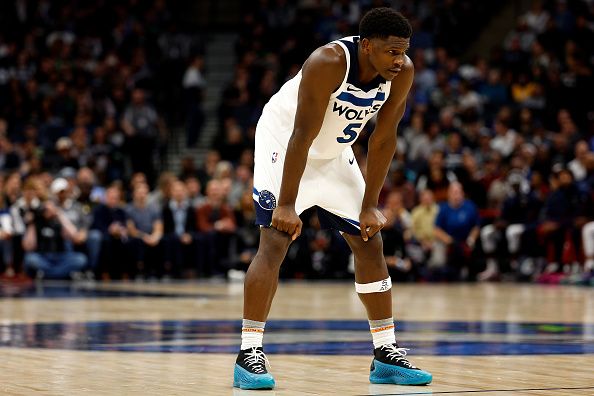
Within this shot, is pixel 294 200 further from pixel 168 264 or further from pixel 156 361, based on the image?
pixel 168 264

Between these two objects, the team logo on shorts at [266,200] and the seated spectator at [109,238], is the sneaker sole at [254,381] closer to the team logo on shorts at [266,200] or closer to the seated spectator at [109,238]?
the team logo on shorts at [266,200]

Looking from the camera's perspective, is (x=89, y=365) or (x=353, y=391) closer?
(x=353, y=391)

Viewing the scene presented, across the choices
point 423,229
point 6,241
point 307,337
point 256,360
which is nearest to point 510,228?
point 423,229

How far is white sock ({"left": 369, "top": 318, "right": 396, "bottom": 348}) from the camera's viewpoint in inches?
211

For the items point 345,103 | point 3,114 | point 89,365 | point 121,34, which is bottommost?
point 89,365

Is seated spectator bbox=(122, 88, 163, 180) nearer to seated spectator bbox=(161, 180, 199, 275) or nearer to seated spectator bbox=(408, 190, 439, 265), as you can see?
seated spectator bbox=(161, 180, 199, 275)

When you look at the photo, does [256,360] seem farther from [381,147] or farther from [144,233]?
[144,233]

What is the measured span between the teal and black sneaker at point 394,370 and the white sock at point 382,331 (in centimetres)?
5

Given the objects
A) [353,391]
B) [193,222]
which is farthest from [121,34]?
[353,391]

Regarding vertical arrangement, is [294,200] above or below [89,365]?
above

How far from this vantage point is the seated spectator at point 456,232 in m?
15.7

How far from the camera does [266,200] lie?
528 cm

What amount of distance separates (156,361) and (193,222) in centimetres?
1074

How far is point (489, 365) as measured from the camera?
5746 millimetres
